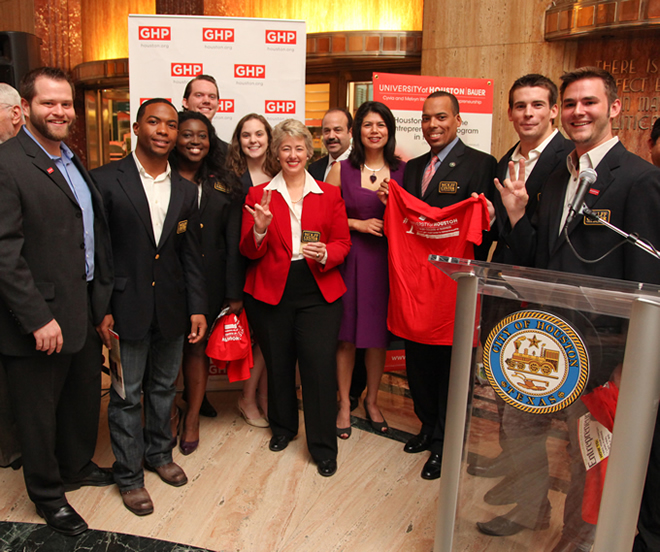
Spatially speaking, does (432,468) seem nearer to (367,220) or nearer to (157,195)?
(367,220)

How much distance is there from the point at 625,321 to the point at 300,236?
178 cm

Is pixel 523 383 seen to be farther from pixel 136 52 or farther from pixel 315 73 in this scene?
pixel 315 73

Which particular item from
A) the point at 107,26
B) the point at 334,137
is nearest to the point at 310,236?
the point at 334,137

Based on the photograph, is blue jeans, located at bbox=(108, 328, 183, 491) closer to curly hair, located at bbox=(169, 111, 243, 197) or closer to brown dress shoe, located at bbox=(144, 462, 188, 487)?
brown dress shoe, located at bbox=(144, 462, 188, 487)

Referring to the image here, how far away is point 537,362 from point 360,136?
6.34ft

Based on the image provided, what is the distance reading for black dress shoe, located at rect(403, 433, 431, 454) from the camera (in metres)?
3.14

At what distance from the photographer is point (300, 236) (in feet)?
9.52

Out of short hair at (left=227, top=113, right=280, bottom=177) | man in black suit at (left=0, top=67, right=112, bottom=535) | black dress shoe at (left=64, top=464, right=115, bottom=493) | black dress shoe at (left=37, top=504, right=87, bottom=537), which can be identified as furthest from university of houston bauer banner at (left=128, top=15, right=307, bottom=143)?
black dress shoe at (left=37, top=504, right=87, bottom=537)

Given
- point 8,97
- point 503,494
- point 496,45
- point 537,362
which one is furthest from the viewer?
point 496,45

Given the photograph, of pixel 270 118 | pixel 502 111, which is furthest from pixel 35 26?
pixel 502 111

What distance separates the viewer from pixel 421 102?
4352 mm

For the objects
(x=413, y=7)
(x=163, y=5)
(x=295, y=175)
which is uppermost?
(x=413, y=7)

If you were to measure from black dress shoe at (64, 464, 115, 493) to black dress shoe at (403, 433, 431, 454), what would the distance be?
5.23 feet

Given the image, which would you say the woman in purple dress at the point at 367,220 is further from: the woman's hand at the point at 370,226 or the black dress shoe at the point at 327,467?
the black dress shoe at the point at 327,467
